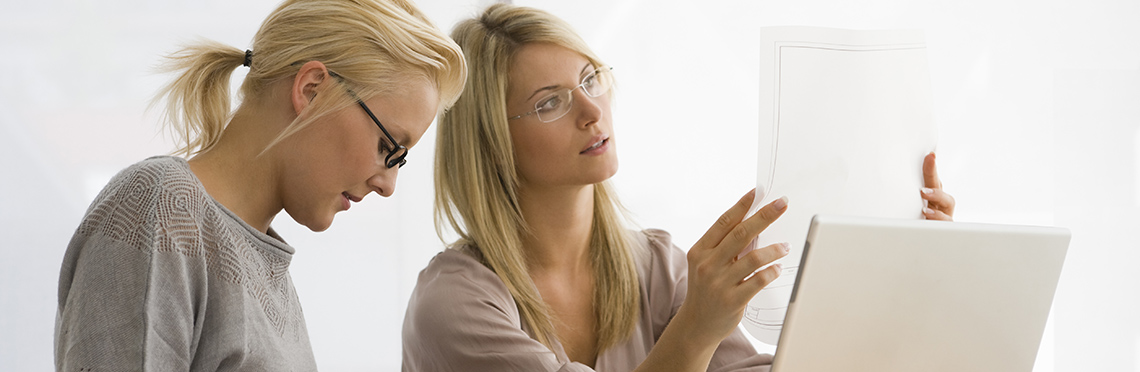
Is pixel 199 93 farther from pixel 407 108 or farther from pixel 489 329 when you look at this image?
pixel 489 329

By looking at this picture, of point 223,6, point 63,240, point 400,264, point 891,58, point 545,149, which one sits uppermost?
point 223,6

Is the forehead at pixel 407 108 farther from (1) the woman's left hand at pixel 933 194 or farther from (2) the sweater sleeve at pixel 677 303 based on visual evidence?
(1) the woman's left hand at pixel 933 194

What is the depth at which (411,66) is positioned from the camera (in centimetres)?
95

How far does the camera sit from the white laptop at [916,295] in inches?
33.2

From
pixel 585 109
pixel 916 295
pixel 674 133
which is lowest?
pixel 916 295

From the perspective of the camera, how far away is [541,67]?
51.5 inches

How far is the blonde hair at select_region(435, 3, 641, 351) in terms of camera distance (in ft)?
4.26

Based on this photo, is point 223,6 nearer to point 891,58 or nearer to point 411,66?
point 411,66

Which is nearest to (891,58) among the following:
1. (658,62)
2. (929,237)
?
(929,237)

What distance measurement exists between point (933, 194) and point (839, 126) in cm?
21

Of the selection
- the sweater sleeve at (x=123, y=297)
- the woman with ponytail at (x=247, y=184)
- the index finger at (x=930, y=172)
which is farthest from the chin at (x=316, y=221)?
the index finger at (x=930, y=172)

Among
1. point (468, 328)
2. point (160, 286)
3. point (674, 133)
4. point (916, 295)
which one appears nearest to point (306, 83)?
point (160, 286)

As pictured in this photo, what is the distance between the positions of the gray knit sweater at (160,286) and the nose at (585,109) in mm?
588

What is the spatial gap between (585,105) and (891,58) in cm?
48
